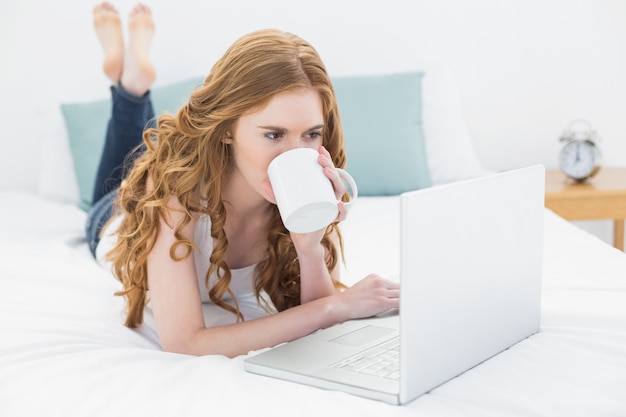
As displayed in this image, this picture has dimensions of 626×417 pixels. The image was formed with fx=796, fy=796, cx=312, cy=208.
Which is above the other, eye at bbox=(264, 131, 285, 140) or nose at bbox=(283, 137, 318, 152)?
eye at bbox=(264, 131, 285, 140)

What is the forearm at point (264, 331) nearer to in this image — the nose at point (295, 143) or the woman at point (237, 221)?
the woman at point (237, 221)

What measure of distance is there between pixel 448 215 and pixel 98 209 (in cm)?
143

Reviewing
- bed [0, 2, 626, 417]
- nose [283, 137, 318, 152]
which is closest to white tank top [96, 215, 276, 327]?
bed [0, 2, 626, 417]

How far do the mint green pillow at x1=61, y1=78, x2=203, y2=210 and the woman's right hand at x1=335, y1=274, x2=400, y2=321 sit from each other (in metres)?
1.57

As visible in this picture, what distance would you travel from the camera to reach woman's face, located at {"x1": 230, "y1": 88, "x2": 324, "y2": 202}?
4.10ft

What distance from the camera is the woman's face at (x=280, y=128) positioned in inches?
49.2

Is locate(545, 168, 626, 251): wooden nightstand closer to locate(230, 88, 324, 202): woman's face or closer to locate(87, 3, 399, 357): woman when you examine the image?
locate(87, 3, 399, 357): woman

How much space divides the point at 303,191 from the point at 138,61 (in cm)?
127

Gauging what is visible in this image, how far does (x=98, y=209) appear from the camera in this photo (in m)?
2.14

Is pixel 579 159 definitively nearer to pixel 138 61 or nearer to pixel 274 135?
pixel 138 61

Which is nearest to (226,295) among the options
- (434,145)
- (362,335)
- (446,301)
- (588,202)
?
(362,335)

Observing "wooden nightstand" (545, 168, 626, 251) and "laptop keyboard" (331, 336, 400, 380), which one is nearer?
"laptop keyboard" (331, 336, 400, 380)

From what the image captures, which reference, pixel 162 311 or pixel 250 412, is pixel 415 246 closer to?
pixel 250 412

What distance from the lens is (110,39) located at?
2.35 metres
